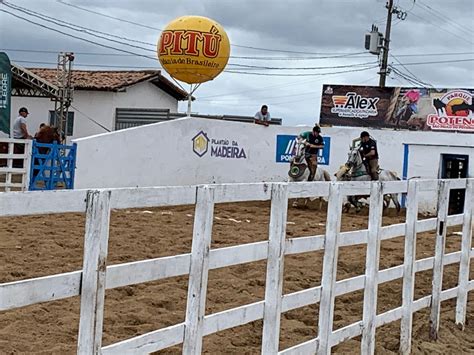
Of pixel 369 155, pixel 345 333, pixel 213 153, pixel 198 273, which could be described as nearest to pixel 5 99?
pixel 213 153

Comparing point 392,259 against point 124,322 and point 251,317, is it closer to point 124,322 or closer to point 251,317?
point 124,322

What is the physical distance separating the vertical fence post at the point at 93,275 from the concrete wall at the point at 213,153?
1476 centimetres

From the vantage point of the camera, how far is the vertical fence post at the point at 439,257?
7465 millimetres

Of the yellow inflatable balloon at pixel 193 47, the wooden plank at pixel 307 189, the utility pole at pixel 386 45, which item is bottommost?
the wooden plank at pixel 307 189

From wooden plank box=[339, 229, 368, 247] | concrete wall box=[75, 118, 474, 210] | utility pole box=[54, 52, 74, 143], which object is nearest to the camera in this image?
wooden plank box=[339, 229, 368, 247]

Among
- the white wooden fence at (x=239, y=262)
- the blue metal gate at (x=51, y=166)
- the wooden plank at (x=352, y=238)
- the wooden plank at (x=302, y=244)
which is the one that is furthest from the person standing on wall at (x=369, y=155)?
the wooden plank at (x=302, y=244)

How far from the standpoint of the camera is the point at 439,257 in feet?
24.9

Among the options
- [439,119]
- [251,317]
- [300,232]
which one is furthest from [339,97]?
[251,317]

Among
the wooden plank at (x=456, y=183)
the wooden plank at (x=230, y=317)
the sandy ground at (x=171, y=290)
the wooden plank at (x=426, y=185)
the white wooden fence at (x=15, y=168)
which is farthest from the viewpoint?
the white wooden fence at (x=15, y=168)

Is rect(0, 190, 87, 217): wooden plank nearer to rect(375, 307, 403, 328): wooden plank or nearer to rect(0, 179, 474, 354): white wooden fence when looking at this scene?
rect(0, 179, 474, 354): white wooden fence

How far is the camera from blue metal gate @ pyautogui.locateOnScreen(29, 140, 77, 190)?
17.4 meters

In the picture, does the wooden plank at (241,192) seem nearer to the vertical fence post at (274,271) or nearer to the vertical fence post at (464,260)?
the vertical fence post at (274,271)

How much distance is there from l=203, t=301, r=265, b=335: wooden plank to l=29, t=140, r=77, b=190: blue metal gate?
42.4 feet

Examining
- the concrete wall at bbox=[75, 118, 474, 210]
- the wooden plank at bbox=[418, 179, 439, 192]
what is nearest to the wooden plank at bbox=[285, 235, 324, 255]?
the wooden plank at bbox=[418, 179, 439, 192]
